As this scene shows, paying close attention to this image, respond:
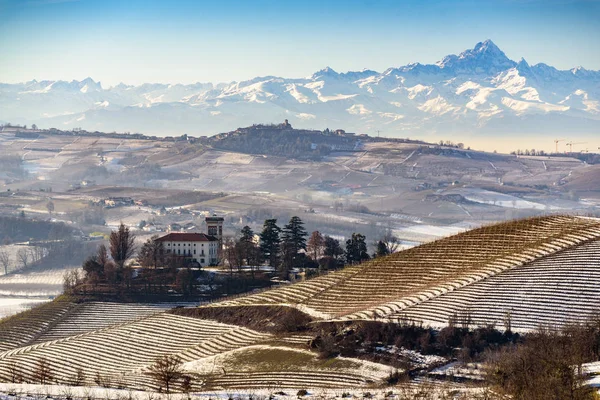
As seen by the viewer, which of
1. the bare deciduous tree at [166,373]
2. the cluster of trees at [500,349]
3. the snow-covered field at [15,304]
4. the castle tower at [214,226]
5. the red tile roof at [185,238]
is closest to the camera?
the cluster of trees at [500,349]

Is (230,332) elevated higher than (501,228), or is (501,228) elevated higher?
(501,228)

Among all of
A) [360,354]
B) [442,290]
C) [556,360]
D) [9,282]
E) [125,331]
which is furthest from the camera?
[9,282]

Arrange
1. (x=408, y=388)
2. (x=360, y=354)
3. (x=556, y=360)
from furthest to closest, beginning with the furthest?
(x=360, y=354) → (x=408, y=388) → (x=556, y=360)

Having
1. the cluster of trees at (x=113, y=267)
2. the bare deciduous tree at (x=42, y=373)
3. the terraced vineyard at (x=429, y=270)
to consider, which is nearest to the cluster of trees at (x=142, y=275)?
the cluster of trees at (x=113, y=267)

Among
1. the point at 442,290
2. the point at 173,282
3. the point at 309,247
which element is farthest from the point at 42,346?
the point at 309,247

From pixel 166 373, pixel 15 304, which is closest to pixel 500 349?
pixel 166 373

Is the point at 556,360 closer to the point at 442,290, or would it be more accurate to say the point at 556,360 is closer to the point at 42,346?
the point at 442,290

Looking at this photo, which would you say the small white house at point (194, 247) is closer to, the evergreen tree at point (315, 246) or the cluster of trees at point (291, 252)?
the cluster of trees at point (291, 252)

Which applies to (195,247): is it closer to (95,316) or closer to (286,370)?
(95,316)
